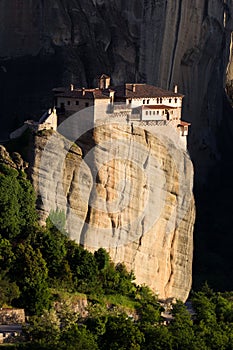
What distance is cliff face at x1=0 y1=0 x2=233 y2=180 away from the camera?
210 feet

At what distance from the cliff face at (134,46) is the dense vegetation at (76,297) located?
11709mm

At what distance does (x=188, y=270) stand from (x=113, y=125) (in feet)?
19.9

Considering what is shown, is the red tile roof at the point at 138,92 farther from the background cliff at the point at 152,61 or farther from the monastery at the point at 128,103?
the background cliff at the point at 152,61

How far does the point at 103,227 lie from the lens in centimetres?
5459

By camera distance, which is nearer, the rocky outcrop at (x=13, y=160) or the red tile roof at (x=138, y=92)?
the rocky outcrop at (x=13, y=160)

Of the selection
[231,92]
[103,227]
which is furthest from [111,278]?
[231,92]

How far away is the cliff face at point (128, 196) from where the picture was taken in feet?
175

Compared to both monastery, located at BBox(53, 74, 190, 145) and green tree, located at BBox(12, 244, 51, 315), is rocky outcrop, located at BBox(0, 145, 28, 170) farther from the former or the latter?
green tree, located at BBox(12, 244, 51, 315)

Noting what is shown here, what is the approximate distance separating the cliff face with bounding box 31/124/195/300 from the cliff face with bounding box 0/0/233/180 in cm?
785

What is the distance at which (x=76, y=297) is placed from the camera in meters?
51.7

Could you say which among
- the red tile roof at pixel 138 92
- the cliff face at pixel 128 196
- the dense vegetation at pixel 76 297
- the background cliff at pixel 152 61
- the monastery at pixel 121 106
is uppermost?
the background cliff at pixel 152 61

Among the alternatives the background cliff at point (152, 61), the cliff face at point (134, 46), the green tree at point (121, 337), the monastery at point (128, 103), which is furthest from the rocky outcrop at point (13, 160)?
the cliff face at point (134, 46)

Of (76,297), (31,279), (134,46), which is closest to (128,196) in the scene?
(76,297)

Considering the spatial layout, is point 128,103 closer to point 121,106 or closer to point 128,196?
point 121,106
